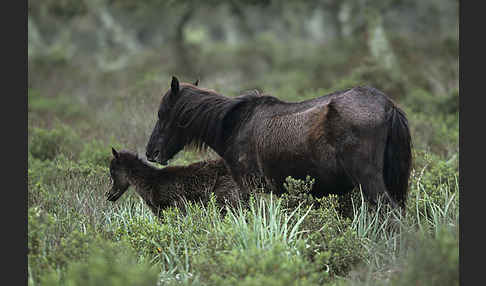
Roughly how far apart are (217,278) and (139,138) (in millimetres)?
6020

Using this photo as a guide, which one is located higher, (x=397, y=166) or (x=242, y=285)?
(x=397, y=166)

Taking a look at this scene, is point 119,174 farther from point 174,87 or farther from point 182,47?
point 182,47

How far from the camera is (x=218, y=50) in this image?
2861cm

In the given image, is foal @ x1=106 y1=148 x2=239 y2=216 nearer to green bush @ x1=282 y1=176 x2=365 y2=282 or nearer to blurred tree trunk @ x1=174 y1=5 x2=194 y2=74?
green bush @ x1=282 y1=176 x2=365 y2=282

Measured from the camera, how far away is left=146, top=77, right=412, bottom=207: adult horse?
557 cm

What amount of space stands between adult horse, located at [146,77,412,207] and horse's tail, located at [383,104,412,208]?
1 cm

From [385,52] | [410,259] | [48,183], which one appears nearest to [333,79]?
[385,52]

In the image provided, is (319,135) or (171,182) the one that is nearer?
(319,135)

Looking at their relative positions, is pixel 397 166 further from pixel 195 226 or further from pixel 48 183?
pixel 48 183

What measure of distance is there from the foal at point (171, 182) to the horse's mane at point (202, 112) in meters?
0.41

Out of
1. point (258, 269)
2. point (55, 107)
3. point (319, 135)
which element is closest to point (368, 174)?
point (319, 135)

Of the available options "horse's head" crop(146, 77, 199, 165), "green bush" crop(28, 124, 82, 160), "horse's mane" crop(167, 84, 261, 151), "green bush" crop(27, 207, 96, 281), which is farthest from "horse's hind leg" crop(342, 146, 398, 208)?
"green bush" crop(28, 124, 82, 160)

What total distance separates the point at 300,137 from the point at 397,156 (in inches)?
39.9

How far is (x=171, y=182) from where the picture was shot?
23.6ft
